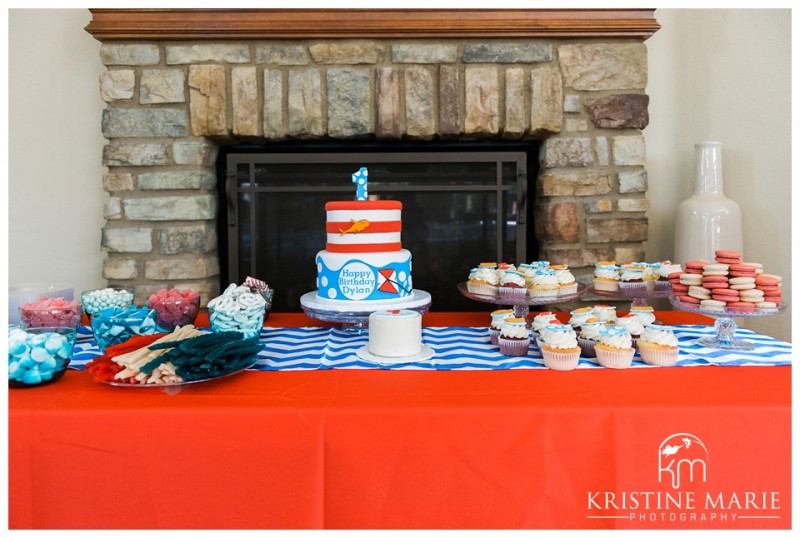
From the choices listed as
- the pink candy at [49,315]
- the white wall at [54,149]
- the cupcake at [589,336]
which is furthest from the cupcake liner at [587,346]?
the white wall at [54,149]

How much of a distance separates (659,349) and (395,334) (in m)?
0.55

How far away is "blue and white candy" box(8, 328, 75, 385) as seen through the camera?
3.18ft

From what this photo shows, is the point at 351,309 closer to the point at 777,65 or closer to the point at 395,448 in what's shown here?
the point at 395,448

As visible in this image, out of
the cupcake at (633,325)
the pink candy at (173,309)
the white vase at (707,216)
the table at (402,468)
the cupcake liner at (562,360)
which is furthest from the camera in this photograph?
the white vase at (707,216)

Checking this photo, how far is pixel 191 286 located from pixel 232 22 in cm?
105

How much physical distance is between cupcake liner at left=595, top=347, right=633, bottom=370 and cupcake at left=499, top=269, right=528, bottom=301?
13.9 inches

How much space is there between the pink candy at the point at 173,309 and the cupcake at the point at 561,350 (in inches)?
34.5

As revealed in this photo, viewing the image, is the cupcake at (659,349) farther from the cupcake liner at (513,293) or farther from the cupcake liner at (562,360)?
the cupcake liner at (513,293)

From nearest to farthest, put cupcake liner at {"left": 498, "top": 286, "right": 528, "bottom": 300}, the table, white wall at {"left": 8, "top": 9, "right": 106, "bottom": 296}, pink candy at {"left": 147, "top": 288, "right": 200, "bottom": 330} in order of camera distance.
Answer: the table → pink candy at {"left": 147, "top": 288, "right": 200, "bottom": 330} → cupcake liner at {"left": 498, "top": 286, "right": 528, "bottom": 300} → white wall at {"left": 8, "top": 9, "right": 106, "bottom": 296}

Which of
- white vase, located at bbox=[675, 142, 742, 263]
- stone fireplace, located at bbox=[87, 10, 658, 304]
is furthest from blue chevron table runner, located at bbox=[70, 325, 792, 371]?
stone fireplace, located at bbox=[87, 10, 658, 304]

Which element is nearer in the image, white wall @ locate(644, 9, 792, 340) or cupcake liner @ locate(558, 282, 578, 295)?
cupcake liner @ locate(558, 282, 578, 295)

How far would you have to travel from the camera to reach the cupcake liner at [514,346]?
1.19 m

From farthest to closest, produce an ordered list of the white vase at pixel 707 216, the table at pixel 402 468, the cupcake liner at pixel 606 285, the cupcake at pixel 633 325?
the white vase at pixel 707 216 < the cupcake liner at pixel 606 285 < the cupcake at pixel 633 325 < the table at pixel 402 468

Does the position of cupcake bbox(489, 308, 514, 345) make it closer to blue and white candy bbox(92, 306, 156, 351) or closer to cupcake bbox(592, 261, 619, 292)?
cupcake bbox(592, 261, 619, 292)
